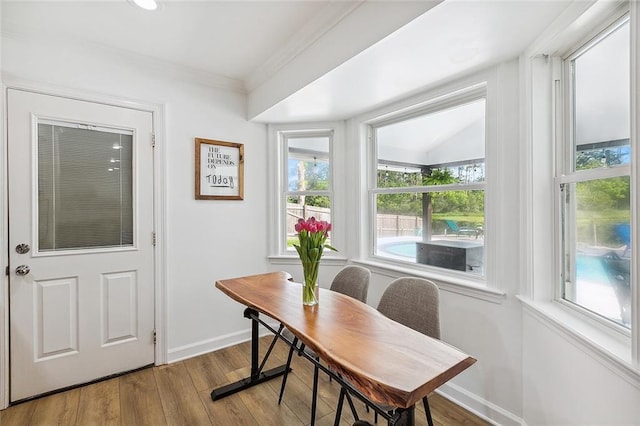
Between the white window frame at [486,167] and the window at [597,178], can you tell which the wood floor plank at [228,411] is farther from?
the window at [597,178]

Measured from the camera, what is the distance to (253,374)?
2.19 metres

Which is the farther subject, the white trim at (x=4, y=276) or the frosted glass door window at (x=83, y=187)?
the frosted glass door window at (x=83, y=187)

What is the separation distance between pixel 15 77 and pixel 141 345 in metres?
2.19

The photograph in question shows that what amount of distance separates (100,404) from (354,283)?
195 cm

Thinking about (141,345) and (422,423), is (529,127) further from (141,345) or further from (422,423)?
(141,345)

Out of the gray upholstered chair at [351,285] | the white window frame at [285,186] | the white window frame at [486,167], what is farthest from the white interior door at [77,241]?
the white window frame at [486,167]

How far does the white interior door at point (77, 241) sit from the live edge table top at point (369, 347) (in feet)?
4.27

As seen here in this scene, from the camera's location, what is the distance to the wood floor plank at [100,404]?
183 cm

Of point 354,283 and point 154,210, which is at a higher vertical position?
point 154,210

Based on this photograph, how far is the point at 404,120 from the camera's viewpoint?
100 inches

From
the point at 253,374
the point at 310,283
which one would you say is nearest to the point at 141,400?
the point at 253,374

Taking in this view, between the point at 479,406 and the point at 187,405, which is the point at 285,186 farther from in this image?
the point at 479,406

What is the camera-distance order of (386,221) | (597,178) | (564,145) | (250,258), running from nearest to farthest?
1. (597,178)
2. (564,145)
3. (386,221)
4. (250,258)

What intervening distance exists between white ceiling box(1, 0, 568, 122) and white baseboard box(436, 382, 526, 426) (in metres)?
2.14
